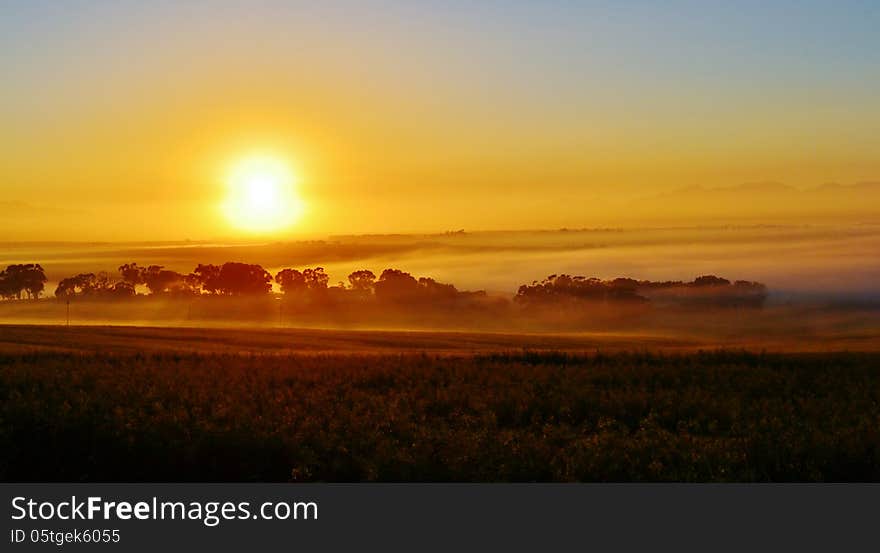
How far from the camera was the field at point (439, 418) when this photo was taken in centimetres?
1399

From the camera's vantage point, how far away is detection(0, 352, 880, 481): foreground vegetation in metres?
14.0

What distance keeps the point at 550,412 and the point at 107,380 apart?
10.2 meters

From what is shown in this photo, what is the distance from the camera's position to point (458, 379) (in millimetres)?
24406

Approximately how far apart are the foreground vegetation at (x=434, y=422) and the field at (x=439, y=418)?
0.14 feet

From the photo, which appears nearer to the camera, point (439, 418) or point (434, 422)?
point (434, 422)

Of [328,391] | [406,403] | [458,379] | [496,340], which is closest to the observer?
[406,403]

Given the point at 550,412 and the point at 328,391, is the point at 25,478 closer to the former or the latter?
the point at 328,391

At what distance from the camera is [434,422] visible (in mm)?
17797

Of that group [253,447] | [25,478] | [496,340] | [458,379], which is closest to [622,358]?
[458,379]

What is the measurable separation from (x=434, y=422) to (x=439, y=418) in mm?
387

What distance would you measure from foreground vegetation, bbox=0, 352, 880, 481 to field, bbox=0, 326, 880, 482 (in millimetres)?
42

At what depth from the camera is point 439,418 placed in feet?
59.6

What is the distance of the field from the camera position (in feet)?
45.9

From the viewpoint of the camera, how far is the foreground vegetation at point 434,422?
45.8ft
